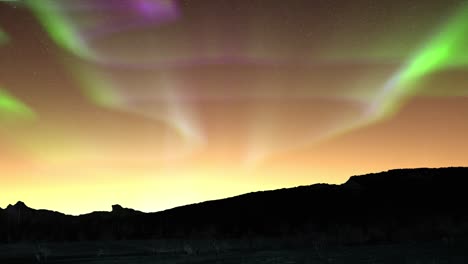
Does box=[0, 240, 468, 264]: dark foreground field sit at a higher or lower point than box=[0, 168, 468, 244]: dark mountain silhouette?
lower

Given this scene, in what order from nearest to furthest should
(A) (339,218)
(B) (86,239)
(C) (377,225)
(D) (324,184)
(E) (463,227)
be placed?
(E) (463,227) < (C) (377,225) < (A) (339,218) < (D) (324,184) < (B) (86,239)

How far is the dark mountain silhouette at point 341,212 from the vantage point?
141 meters

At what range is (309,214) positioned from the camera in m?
163

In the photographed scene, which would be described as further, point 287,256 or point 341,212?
point 341,212

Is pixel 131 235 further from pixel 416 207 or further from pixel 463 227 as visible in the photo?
pixel 463 227

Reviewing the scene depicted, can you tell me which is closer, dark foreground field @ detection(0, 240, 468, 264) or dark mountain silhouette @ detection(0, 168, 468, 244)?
dark foreground field @ detection(0, 240, 468, 264)

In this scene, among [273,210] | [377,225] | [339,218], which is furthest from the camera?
[273,210]

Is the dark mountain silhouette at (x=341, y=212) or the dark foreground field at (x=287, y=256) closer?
the dark foreground field at (x=287, y=256)

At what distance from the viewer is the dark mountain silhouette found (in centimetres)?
14088

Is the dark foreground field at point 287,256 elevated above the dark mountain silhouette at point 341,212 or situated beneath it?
situated beneath

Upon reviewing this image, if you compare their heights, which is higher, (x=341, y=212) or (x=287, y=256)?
(x=341, y=212)

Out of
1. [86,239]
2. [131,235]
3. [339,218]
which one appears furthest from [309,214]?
[86,239]

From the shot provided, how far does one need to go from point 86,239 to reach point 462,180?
131669 millimetres

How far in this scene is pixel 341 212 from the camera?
15950 cm
